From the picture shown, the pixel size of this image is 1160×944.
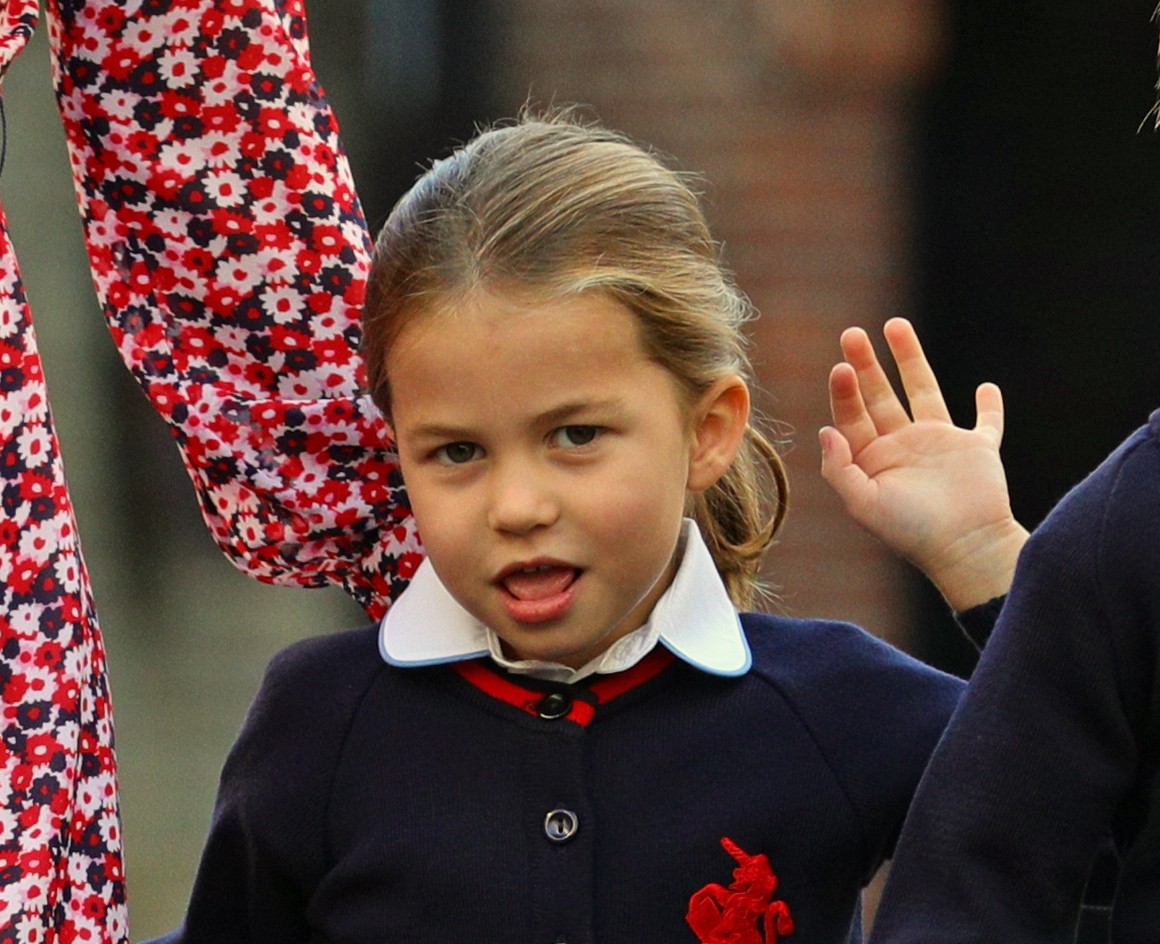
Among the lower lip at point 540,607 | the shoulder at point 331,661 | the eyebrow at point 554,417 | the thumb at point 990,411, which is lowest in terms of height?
the shoulder at point 331,661

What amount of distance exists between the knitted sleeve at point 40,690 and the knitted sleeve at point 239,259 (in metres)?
0.23

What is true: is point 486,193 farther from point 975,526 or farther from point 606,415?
point 975,526

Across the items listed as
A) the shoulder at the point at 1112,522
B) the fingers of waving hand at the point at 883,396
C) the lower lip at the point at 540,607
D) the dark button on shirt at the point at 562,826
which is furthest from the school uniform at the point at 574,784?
the shoulder at the point at 1112,522

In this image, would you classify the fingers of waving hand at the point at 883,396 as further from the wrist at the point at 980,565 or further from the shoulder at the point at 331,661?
the shoulder at the point at 331,661

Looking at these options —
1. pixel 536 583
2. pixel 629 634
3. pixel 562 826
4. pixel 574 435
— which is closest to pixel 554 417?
pixel 574 435

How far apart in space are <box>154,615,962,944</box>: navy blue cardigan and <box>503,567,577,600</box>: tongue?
0.42 feet

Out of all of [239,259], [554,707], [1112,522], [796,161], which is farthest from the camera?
[796,161]

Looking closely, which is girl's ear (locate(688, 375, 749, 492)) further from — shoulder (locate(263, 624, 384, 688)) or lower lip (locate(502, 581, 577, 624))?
shoulder (locate(263, 624, 384, 688))

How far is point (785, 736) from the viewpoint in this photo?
216 centimetres

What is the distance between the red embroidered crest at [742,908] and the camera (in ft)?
6.86

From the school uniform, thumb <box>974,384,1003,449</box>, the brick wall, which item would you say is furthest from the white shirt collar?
the brick wall

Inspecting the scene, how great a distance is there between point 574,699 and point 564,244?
1.36ft

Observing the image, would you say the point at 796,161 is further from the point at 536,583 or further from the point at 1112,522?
the point at 1112,522

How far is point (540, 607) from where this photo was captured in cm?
209
